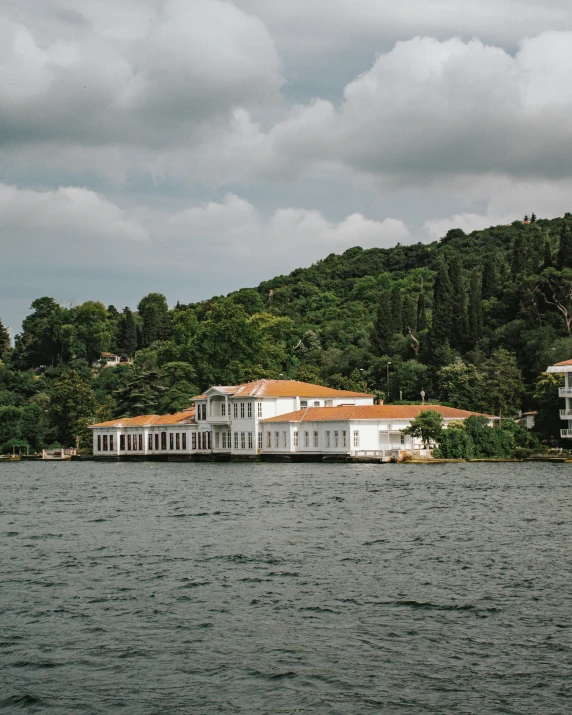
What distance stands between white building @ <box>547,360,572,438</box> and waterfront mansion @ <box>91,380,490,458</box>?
7.35 m

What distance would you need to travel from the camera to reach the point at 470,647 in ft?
48.6

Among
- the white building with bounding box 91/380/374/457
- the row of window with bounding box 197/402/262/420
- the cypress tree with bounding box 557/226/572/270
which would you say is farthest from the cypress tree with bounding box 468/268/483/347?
the row of window with bounding box 197/402/262/420

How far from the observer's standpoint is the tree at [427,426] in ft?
208

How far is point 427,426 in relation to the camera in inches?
2489

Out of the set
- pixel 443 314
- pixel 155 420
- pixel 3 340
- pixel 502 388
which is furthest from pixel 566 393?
pixel 3 340

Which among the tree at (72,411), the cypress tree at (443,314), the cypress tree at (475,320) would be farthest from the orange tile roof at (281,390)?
the tree at (72,411)

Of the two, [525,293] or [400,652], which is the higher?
[525,293]

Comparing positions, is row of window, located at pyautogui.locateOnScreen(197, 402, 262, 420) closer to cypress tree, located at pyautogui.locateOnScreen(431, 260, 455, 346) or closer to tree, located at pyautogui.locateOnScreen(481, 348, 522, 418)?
tree, located at pyautogui.locateOnScreen(481, 348, 522, 418)

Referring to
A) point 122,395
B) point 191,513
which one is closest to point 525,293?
point 122,395

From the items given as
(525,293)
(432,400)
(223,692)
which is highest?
(525,293)

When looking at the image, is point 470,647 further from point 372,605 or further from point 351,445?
point 351,445

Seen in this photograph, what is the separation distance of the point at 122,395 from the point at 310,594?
84.9 meters

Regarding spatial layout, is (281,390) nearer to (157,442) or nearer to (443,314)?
(157,442)

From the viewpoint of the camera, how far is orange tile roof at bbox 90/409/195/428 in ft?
289
